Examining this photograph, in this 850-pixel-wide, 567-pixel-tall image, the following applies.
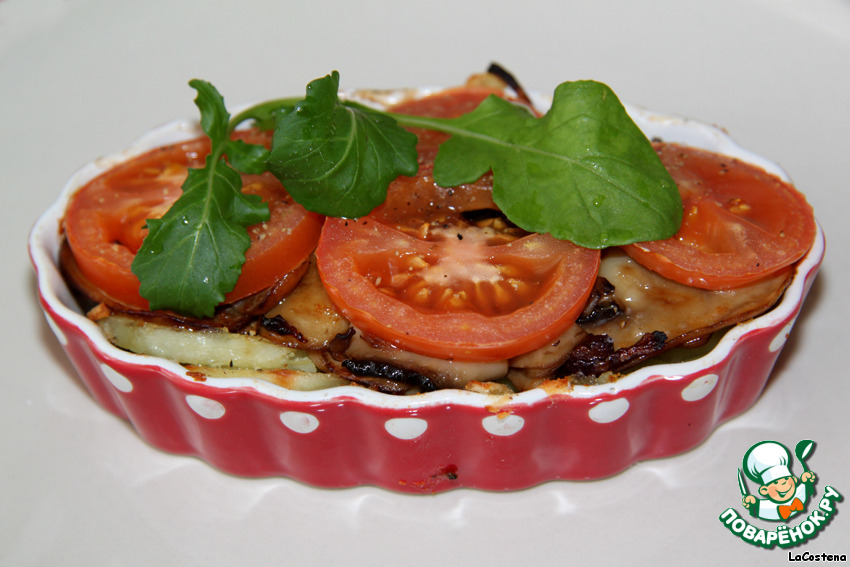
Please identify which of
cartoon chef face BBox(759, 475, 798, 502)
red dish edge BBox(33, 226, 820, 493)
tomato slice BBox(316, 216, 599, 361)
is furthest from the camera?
cartoon chef face BBox(759, 475, 798, 502)

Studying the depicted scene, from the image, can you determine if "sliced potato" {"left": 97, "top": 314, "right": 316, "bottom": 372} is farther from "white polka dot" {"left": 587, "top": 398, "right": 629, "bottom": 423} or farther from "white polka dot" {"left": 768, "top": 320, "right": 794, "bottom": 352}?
"white polka dot" {"left": 768, "top": 320, "right": 794, "bottom": 352}

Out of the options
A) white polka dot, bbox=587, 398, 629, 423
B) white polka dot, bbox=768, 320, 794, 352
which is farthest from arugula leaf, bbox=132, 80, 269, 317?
white polka dot, bbox=768, 320, 794, 352

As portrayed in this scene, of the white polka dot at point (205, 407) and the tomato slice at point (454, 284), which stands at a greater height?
the tomato slice at point (454, 284)

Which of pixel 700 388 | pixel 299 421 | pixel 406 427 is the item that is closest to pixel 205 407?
pixel 299 421

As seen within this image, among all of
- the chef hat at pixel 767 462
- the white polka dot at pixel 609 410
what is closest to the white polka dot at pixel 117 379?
the white polka dot at pixel 609 410

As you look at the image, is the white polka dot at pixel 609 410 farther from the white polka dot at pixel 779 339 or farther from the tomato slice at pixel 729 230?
the white polka dot at pixel 779 339

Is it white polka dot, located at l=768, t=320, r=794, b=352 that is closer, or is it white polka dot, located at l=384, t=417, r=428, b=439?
white polka dot, located at l=384, t=417, r=428, b=439
